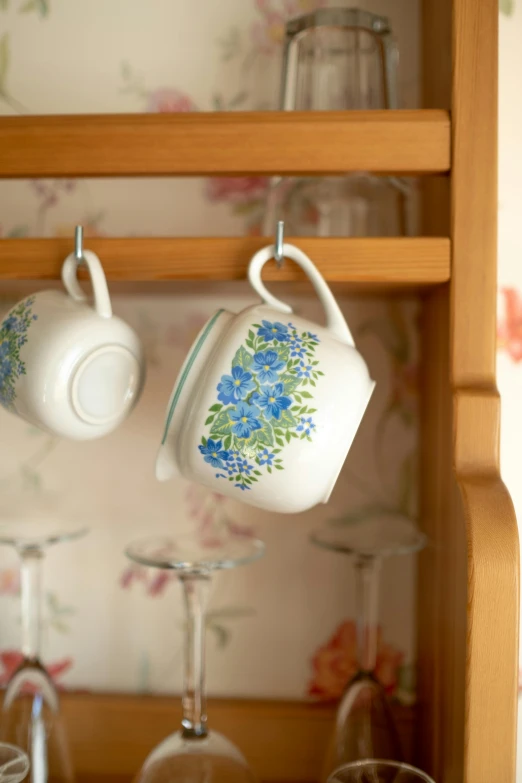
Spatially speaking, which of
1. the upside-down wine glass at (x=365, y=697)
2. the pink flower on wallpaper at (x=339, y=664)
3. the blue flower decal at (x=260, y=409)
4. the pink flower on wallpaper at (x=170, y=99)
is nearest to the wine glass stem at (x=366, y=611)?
the upside-down wine glass at (x=365, y=697)

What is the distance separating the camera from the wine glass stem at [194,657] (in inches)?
27.8

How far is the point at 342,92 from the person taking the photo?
755 millimetres

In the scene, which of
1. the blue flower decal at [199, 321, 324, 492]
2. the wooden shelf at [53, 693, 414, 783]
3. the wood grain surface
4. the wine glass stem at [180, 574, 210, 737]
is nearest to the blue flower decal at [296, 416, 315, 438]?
the blue flower decal at [199, 321, 324, 492]

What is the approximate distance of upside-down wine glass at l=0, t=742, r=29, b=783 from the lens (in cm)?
64

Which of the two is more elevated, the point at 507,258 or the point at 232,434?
the point at 507,258

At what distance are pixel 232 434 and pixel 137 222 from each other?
1.22 ft

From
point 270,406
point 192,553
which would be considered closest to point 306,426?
point 270,406

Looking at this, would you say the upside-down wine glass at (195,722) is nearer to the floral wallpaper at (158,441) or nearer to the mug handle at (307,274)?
the floral wallpaper at (158,441)

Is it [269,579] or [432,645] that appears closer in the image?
[432,645]

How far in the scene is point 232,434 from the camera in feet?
1.88

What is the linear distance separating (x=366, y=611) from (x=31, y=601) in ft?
1.12

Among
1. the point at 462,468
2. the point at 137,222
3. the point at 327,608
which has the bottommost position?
the point at 327,608

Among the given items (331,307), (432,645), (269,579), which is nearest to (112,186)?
(331,307)

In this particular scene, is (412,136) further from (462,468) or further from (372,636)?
(372,636)
